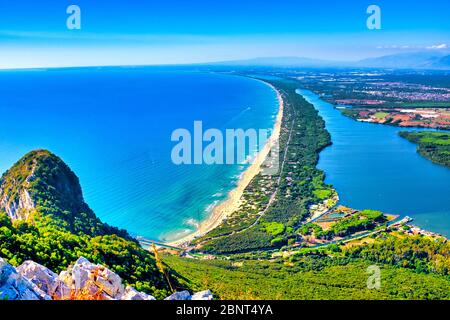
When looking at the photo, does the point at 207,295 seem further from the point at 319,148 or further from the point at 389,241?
the point at 319,148

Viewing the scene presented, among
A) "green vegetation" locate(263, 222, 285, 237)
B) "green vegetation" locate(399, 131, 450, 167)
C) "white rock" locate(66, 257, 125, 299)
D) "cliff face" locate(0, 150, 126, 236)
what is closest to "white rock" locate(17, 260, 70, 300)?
"white rock" locate(66, 257, 125, 299)

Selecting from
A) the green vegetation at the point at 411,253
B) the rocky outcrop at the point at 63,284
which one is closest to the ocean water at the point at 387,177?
the green vegetation at the point at 411,253

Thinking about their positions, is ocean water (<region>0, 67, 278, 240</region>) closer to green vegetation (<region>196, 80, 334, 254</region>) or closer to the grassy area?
green vegetation (<region>196, 80, 334, 254</region>)

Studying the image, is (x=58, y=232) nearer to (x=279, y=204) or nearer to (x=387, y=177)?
(x=279, y=204)

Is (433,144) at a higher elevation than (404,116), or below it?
below

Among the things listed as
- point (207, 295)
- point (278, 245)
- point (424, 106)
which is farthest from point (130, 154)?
point (424, 106)

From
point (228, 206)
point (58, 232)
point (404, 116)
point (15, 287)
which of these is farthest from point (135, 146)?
point (404, 116)

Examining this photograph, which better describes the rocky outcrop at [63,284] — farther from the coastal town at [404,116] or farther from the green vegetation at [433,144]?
the coastal town at [404,116]
